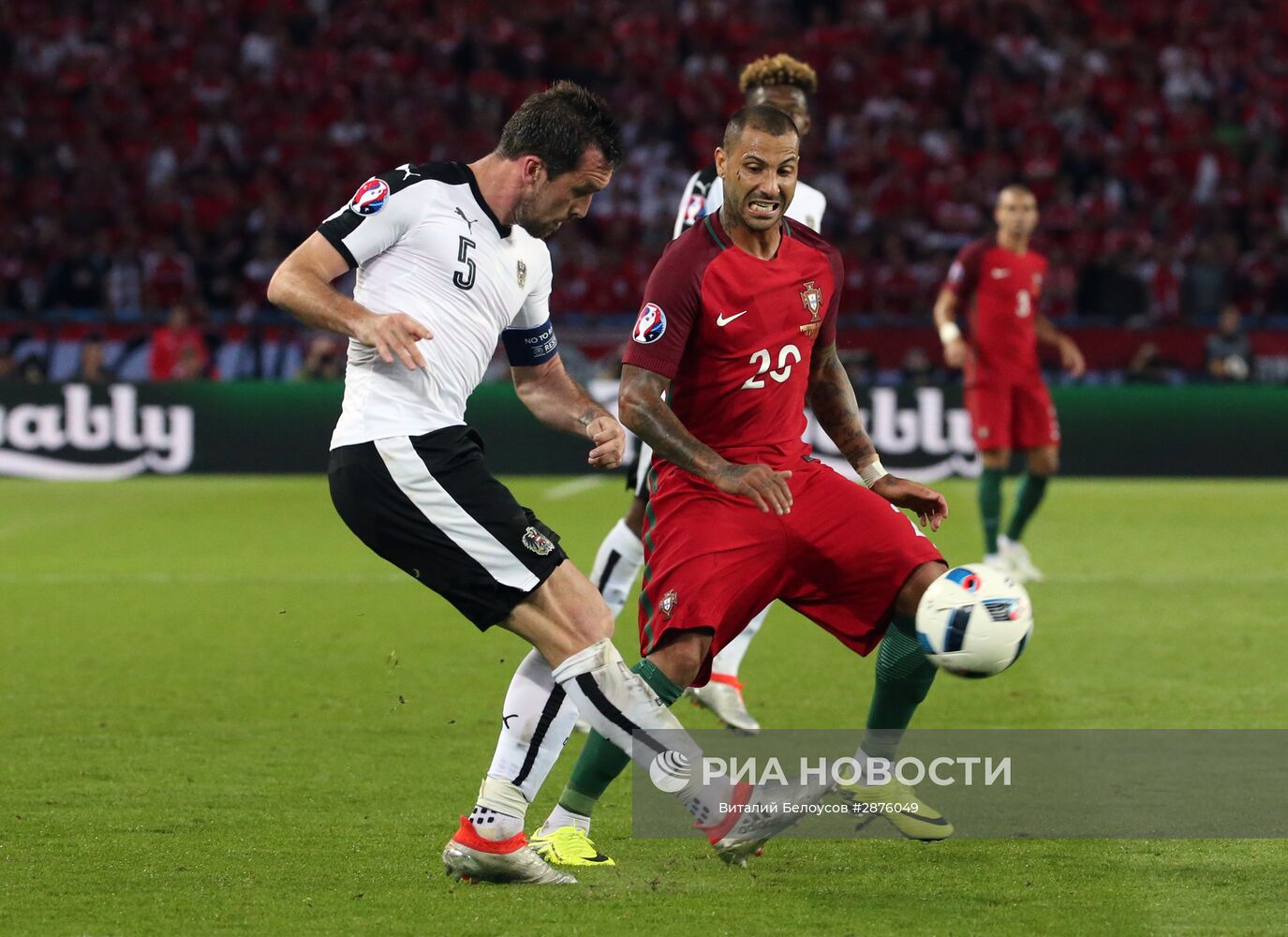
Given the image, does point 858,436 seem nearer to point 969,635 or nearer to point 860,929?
point 969,635

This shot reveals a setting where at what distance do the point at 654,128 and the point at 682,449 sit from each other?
18.3 metres

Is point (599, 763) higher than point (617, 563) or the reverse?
higher

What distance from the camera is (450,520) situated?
4543 millimetres

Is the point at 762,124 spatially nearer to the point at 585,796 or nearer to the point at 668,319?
the point at 668,319

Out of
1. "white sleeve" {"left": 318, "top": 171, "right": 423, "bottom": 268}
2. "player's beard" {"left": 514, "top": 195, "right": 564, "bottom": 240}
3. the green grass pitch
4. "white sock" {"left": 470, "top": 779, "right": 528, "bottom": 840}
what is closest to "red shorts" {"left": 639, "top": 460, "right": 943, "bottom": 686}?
"white sock" {"left": 470, "top": 779, "right": 528, "bottom": 840}

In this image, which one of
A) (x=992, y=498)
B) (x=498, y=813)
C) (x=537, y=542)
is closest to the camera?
(x=537, y=542)

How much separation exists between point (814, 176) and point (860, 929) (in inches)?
736

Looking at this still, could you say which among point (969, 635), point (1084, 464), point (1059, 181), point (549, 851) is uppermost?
point (969, 635)

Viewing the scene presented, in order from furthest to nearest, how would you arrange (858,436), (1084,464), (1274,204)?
(1274,204), (1084,464), (858,436)

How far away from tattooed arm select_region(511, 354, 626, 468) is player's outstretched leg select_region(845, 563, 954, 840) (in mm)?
919

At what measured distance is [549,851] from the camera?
16.0 ft

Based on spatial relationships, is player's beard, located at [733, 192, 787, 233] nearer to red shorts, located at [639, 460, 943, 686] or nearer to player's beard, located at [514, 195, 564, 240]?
player's beard, located at [514, 195, 564, 240]

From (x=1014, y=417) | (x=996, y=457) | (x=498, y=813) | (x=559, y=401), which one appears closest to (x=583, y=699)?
(x=498, y=813)

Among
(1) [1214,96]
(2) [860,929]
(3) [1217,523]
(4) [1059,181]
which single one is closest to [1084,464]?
(3) [1217,523]
